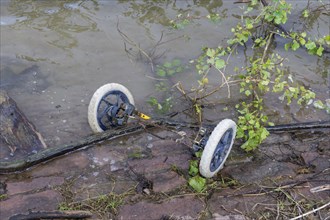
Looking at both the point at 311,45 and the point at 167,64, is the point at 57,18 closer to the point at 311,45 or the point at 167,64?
the point at 167,64

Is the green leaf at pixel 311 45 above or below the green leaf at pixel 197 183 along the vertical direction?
above

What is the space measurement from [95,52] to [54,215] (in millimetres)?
3287

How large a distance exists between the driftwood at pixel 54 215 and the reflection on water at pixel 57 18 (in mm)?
3323

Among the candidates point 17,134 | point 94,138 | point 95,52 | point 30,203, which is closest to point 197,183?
point 94,138

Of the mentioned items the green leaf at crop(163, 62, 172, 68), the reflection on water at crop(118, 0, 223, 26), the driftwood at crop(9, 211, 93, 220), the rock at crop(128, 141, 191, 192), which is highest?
the reflection on water at crop(118, 0, 223, 26)

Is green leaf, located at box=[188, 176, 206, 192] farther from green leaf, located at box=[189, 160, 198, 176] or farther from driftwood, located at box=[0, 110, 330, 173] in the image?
driftwood, located at box=[0, 110, 330, 173]

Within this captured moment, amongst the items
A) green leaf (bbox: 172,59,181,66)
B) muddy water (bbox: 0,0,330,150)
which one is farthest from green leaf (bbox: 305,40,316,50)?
green leaf (bbox: 172,59,181,66)

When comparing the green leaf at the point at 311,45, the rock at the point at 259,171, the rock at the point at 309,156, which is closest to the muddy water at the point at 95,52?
the rock at the point at 309,156

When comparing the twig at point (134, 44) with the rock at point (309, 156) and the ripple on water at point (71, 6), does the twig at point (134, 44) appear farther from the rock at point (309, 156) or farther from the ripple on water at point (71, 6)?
the rock at point (309, 156)

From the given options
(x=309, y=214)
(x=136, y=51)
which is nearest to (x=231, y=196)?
(x=309, y=214)

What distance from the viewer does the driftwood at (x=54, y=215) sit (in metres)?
3.42

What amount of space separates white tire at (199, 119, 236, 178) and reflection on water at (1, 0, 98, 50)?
10.5 ft

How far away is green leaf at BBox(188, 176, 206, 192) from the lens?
12.8ft

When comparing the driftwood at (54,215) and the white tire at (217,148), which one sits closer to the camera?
the driftwood at (54,215)
